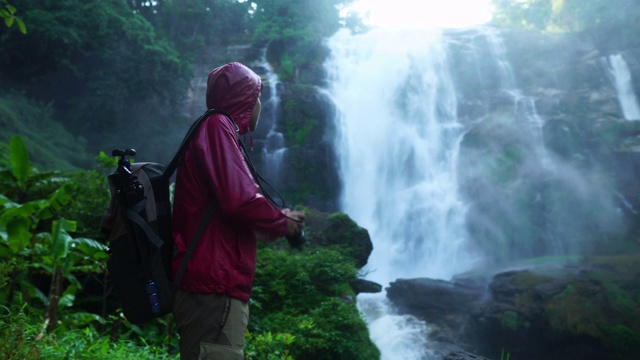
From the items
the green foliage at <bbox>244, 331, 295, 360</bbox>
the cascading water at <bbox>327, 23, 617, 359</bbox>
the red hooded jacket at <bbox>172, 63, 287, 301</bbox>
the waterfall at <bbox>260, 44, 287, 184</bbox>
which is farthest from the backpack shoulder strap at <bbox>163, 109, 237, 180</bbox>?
the waterfall at <bbox>260, 44, 287, 184</bbox>

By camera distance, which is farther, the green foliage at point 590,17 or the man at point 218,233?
the green foliage at point 590,17

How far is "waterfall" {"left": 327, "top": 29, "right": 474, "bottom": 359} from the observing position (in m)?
17.3

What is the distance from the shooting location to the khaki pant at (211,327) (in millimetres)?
1851

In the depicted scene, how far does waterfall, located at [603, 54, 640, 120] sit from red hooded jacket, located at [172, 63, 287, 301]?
21.9 m

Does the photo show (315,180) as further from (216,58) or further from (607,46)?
(607,46)

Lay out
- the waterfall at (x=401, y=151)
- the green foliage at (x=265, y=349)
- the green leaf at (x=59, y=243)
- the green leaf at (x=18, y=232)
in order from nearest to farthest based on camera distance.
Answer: the green leaf at (x=18, y=232) < the green leaf at (x=59, y=243) < the green foliage at (x=265, y=349) < the waterfall at (x=401, y=151)

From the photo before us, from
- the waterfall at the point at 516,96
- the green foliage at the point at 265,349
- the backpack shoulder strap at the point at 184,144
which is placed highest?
the waterfall at the point at 516,96

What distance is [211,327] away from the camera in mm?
Answer: 1864

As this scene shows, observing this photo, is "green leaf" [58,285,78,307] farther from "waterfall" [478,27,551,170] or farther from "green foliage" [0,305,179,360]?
"waterfall" [478,27,551,170]

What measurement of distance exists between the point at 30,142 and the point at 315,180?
9.67 m

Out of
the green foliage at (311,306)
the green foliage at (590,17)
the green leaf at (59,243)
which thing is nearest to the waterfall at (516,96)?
the green foliage at (590,17)

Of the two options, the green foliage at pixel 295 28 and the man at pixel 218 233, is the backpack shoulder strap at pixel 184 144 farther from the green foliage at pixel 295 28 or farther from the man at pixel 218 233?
the green foliage at pixel 295 28

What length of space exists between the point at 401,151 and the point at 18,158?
15.8 metres

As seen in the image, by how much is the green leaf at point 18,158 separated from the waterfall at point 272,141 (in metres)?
14.5
